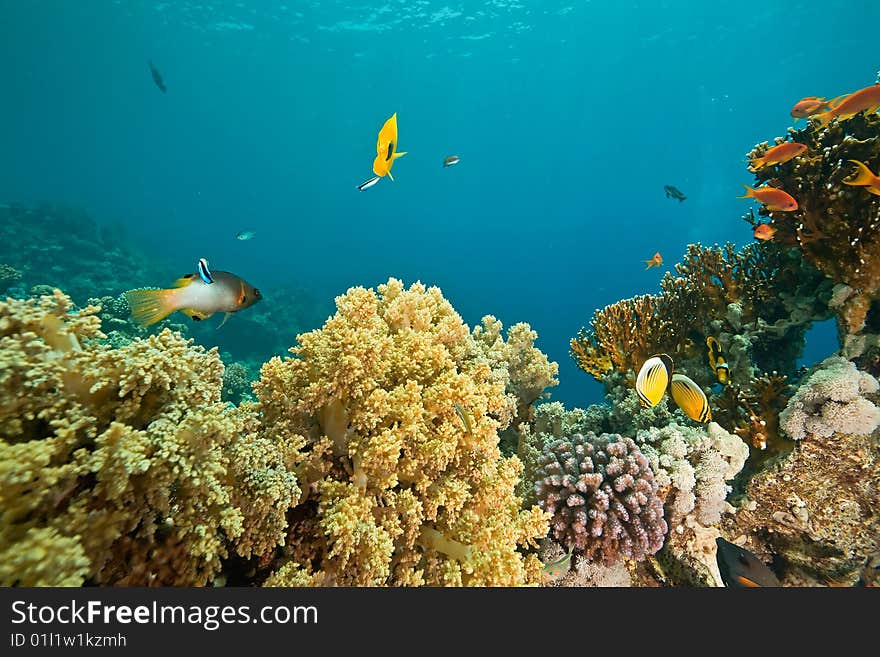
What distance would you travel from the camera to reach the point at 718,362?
15.7 ft

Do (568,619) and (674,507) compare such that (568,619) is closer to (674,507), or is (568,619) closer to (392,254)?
(674,507)

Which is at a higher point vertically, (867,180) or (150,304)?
(867,180)

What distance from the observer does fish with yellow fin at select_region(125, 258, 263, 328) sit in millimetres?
2299

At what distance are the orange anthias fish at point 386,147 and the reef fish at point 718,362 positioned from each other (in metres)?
4.36

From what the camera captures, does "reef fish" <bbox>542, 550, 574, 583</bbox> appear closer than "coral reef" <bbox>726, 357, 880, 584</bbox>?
Yes

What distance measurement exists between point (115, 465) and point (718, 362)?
563cm

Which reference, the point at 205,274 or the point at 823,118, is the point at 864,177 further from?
the point at 205,274

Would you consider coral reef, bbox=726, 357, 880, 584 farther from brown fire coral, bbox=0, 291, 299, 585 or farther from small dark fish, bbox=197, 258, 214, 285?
small dark fish, bbox=197, 258, 214, 285

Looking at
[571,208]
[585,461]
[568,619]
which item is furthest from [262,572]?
[571,208]

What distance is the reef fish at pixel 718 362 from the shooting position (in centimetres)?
469

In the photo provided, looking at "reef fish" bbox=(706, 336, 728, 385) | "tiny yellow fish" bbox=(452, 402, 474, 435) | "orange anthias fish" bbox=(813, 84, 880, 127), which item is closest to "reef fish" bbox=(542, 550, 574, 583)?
"tiny yellow fish" bbox=(452, 402, 474, 435)

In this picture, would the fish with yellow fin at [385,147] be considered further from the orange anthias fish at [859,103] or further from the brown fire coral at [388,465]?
the orange anthias fish at [859,103]

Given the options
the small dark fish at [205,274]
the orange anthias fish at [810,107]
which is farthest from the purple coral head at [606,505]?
the orange anthias fish at [810,107]

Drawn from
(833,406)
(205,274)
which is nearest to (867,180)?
(833,406)
